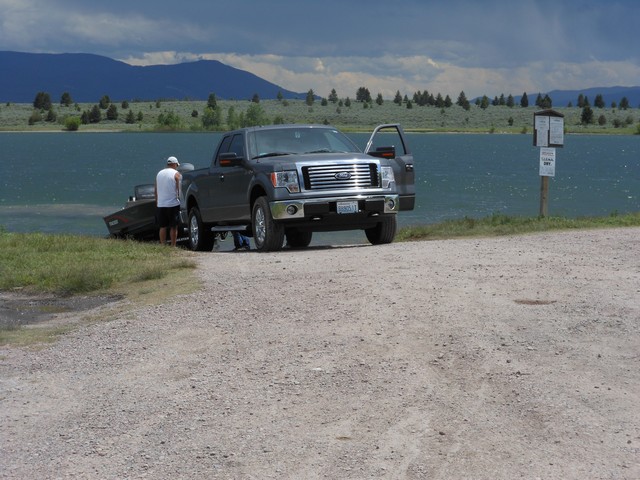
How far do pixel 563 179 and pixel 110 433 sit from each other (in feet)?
196

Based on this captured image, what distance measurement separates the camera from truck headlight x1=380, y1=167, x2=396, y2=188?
55.0 ft

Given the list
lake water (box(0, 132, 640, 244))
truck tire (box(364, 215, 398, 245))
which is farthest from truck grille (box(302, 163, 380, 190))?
lake water (box(0, 132, 640, 244))

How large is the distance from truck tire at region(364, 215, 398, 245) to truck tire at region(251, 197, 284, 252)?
1.70 metres

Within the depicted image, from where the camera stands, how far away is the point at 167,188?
19.9 m

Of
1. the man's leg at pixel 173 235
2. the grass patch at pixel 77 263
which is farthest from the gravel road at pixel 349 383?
the man's leg at pixel 173 235

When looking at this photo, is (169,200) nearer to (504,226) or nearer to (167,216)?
(167,216)

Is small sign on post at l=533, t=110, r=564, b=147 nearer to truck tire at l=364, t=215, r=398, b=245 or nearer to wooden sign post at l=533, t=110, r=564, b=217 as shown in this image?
wooden sign post at l=533, t=110, r=564, b=217

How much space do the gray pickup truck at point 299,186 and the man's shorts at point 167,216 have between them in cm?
146

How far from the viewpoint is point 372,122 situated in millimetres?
192125

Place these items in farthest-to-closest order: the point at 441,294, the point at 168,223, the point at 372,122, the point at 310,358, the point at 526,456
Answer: the point at 372,122 → the point at 168,223 → the point at 441,294 → the point at 310,358 → the point at 526,456

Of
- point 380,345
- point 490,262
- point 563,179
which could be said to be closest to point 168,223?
point 490,262

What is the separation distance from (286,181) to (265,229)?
2.76ft

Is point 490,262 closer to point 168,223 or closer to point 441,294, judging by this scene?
point 441,294

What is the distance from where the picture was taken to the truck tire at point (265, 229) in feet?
53.8
